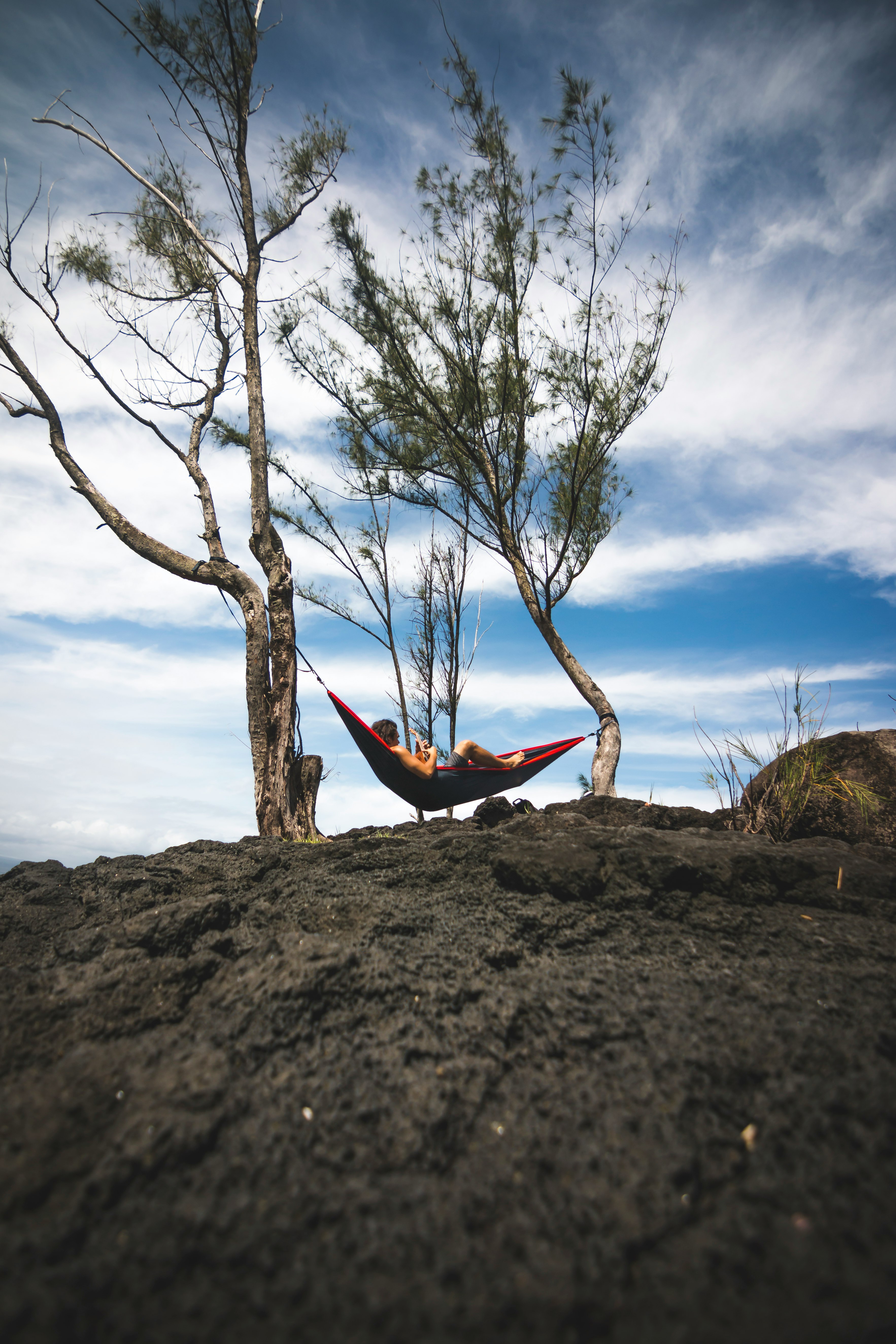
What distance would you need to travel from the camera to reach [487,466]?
616 cm

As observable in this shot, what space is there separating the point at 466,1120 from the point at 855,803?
8.97 ft

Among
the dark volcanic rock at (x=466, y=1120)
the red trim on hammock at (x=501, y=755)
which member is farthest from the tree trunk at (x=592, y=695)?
the dark volcanic rock at (x=466, y=1120)

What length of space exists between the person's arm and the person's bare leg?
0.21 m

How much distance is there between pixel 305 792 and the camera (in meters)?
4.66

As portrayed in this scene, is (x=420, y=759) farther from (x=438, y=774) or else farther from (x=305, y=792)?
(x=305, y=792)

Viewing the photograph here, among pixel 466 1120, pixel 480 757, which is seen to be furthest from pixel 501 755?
pixel 466 1120

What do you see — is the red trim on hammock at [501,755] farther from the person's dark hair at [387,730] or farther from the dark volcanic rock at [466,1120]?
the dark volcanic rock at [466,1120]

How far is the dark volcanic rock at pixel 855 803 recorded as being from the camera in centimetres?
298

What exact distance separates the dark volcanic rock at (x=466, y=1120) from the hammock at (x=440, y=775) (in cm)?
239

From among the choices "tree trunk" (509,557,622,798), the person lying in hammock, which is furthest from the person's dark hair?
"tree trunk" (509,557,622,798)

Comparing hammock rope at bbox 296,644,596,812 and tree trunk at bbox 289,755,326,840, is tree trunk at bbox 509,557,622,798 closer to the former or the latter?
hammock rope at bbox 296,644,596,812

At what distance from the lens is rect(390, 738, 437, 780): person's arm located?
167 inches

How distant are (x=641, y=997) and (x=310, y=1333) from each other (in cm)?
85

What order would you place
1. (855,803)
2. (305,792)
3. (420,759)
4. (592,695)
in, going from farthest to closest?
(592,695) < (305,792) < (420,759) < (855,803)
